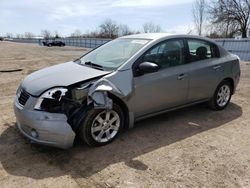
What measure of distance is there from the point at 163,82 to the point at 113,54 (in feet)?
3.15

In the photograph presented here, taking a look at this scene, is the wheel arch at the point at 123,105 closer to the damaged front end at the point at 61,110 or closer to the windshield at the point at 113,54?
the damaged front end at the point at 61,110

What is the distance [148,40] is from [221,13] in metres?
39.7

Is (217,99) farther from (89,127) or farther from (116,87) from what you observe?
(89,127)

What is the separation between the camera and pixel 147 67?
4.08m

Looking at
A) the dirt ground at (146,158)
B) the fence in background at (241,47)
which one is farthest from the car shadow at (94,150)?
the fence in background at (241,47)

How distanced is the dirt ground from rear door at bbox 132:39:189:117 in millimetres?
454

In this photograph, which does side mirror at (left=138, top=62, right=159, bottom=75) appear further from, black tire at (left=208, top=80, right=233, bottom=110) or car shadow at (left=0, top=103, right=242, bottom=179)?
black tire at (left=208, top=80, right=233, bottom=110)

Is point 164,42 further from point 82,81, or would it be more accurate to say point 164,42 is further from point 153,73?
point 82,81

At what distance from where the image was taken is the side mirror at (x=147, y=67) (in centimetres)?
408

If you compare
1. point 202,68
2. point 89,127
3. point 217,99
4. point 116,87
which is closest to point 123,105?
point 116,87

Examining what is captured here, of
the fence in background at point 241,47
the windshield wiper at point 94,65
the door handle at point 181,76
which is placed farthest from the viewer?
the fence in background at point 241,47

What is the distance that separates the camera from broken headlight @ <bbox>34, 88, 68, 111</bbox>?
3.55 meters

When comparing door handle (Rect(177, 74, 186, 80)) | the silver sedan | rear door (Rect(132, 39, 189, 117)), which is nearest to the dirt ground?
the silver sedan

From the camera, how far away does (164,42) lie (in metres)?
4.55
